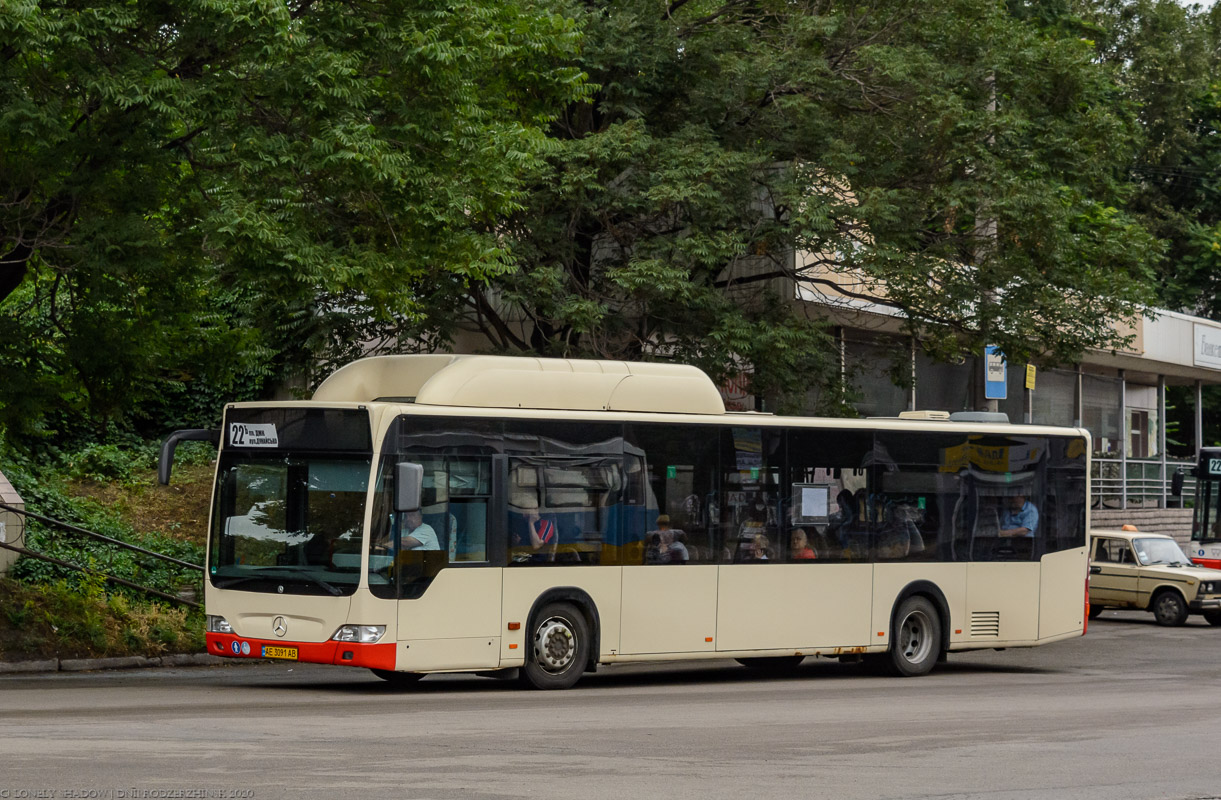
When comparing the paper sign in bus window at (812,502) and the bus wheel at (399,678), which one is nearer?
the bus wheel at (399,678)

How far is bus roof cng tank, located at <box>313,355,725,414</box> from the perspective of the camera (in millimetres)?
14664

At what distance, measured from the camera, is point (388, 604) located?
13719 millimetres

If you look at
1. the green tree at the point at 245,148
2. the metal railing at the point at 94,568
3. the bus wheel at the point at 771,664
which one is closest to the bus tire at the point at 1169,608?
the bus wheel at the point at 771,664

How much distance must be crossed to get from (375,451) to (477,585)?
161 centimetres

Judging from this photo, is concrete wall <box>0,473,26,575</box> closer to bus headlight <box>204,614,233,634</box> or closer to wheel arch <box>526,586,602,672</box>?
bus headlight <box>204,614,233,634</box>

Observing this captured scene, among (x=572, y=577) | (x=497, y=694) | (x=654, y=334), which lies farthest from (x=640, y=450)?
(x=654, y=334)

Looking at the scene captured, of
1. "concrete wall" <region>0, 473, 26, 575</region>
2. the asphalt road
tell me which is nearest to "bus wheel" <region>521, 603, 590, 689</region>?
the asphalt road

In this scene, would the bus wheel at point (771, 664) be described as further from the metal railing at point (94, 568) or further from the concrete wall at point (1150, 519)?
the concrete wall at point (1150, 519)

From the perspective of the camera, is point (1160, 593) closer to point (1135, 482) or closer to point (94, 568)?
point (1135, 482)

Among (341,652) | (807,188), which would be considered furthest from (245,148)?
(807,188)

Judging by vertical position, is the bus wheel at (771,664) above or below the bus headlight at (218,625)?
below

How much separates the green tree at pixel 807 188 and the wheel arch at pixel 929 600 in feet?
14.2

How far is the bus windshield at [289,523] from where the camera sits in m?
13.8

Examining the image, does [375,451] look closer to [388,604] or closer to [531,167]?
[388,604]
